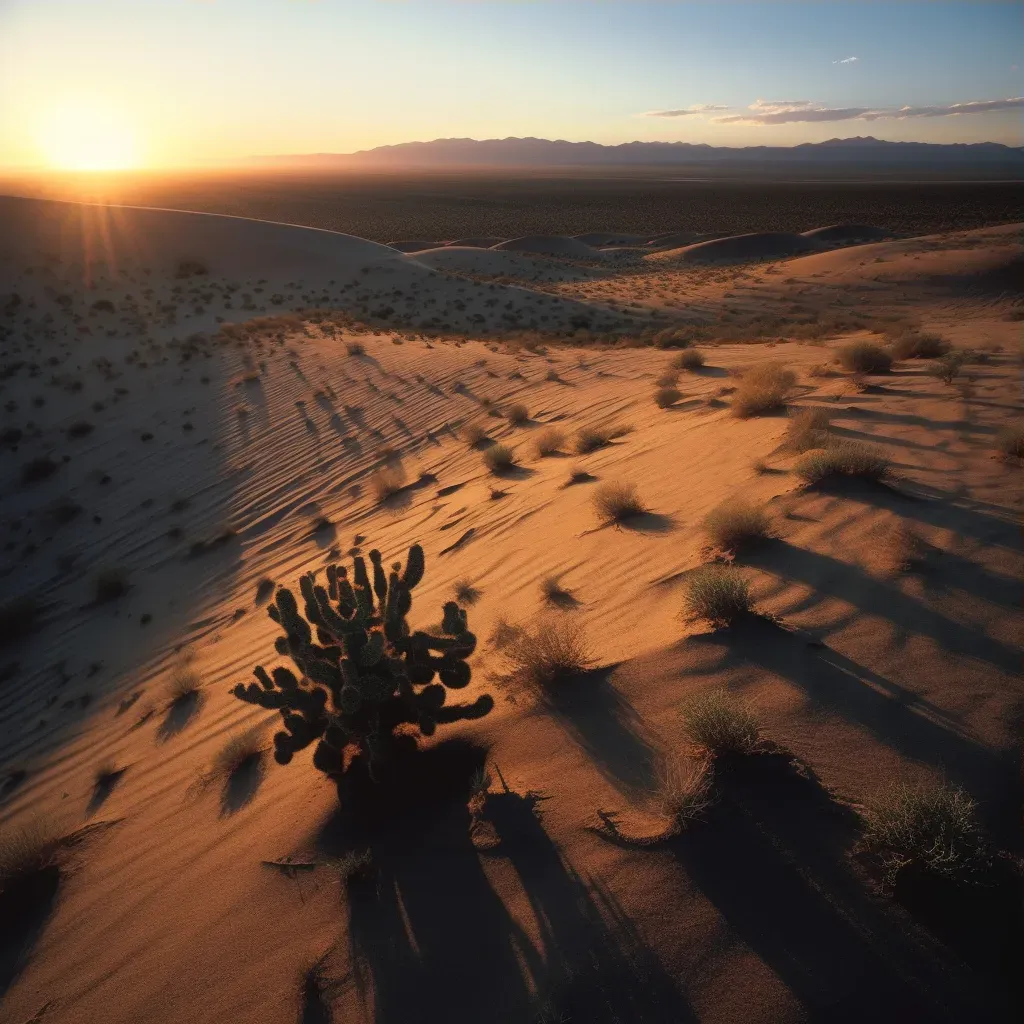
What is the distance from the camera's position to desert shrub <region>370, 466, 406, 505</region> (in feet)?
28.2

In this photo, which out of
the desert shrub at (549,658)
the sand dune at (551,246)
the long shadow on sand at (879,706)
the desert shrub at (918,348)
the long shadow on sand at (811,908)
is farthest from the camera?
the sand dune at (551,246)

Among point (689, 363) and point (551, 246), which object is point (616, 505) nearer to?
point (689, 363)

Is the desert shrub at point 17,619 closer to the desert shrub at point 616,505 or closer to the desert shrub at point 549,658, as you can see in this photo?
the desert shrub at point 549,658

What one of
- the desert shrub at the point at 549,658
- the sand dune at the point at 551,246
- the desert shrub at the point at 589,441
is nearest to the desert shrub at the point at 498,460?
the desert shrub at the point at 589,441

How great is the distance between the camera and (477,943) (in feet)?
7.98

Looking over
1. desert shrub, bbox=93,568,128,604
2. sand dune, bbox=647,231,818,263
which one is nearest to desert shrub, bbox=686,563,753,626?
desert shrub, bbox=93,568,128,604

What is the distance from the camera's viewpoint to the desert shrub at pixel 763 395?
7.41 m

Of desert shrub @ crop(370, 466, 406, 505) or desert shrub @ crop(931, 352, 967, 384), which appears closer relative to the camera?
desert shrub @ crop(931, 352, 967, 384)

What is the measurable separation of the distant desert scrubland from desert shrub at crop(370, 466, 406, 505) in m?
0.06

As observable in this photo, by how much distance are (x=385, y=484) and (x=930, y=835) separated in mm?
7379

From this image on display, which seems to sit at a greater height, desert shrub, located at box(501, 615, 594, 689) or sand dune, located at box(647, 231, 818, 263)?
desert shrub, located at box(501, 615, 594, 689)

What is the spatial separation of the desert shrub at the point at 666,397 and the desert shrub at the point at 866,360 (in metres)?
2.39

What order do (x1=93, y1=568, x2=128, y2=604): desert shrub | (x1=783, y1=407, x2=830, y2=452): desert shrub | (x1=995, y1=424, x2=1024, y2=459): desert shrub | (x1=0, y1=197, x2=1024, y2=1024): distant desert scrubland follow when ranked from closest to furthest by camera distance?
(x1=0, y1=197, x2=1024, y2=1024): distant desert scrubland, (x1=995, y1=424, x2=1024, y2=459): desert shrub, (x1=783, y1=407, x2=830, y2=452): desert shrub, (x1=93, y1=568, x2=128, y2=604): desert shrub

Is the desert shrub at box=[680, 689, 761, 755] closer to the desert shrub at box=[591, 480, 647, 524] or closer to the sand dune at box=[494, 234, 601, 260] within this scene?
the desert shrub at box=[591, 480, 647, 524]
